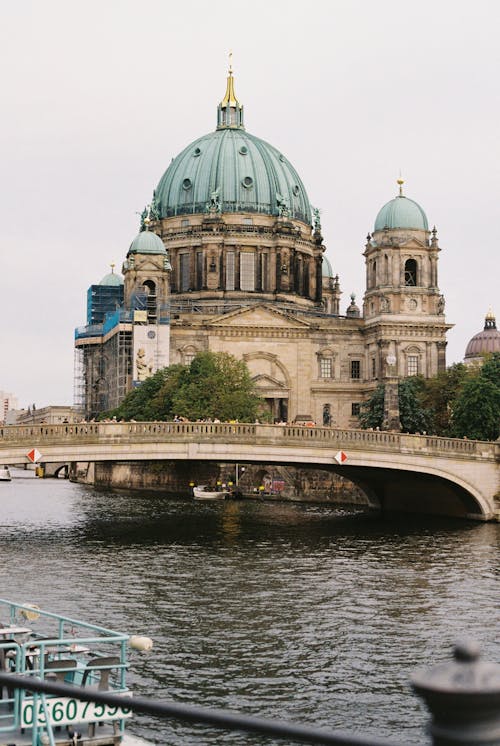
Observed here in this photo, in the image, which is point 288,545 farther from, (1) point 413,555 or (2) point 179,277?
(2) point 179,277

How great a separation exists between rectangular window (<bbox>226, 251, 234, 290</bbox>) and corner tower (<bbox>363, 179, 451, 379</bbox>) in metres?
16.6

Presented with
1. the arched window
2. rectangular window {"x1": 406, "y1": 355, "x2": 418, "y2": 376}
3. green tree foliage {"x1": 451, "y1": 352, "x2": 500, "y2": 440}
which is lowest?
green tree foliage {"x1": 451, "y1": 352, "x2": 500, "y2": 440}

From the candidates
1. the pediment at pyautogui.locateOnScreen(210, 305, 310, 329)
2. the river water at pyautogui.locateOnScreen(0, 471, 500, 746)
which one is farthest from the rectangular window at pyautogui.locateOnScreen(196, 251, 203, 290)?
the river water at pyautogui.locateOnScreen(0, 471, 500, 746)

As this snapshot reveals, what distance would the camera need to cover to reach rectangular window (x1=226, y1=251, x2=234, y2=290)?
129375 mm

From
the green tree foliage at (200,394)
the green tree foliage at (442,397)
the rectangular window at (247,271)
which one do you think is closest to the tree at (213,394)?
the green tree foliage at (200,394)

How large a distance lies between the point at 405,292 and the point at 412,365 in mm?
8118

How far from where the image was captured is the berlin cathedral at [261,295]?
120562 millimetres

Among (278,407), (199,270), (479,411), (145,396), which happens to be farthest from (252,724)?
(199,270)

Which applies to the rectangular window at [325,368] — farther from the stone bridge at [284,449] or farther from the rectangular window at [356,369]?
the stone bridge at [284,449]

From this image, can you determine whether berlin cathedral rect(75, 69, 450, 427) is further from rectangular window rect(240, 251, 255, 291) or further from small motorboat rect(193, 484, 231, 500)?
small motorboat rect(193, 484, 231, 500)

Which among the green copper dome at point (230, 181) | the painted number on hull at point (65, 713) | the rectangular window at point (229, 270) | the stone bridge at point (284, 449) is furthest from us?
the green copper dome at point (230, 181)

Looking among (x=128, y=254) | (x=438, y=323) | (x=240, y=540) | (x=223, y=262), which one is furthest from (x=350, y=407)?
(x=240, y=540)

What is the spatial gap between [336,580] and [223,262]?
9397cm

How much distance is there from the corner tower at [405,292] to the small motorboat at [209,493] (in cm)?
3461
